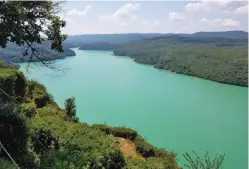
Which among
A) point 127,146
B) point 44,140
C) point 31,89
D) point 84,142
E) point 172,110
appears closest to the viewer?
point 84,142

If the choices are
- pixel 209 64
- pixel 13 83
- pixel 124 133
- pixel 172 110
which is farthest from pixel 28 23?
pixel 209 64

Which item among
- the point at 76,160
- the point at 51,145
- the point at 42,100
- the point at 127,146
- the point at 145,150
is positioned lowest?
the point at 127,146

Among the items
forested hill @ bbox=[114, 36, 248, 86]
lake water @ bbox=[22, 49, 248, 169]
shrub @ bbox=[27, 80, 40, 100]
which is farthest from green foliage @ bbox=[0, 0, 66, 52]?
forested hill @ bbox=[114, 36, 248, 86]

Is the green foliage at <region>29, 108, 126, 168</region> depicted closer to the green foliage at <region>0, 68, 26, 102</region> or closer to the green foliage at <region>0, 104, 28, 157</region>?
the green foliage at <region>0, 104, 28, 157</region>

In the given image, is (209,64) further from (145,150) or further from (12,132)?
(12,132)

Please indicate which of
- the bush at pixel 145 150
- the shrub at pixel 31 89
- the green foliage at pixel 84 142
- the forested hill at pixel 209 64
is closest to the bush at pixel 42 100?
the shrub at pixel 31 89

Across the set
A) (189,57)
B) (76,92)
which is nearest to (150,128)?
(76,92)
